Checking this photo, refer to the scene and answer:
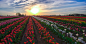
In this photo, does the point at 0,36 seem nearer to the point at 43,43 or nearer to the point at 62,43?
the point at 43,43

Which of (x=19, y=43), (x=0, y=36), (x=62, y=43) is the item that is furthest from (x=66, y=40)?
(x=0, y=36)

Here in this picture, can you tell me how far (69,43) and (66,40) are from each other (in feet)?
1.74

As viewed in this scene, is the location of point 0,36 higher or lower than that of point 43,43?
higher

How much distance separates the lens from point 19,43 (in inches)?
163

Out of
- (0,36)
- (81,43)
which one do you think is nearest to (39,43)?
(81,43)

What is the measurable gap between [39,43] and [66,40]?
2.03 meters

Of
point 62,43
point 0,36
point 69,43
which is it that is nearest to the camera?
point 69,43

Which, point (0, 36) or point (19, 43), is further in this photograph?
point (0, 36)

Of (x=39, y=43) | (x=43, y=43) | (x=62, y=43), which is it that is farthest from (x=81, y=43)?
(x=39, y=43)

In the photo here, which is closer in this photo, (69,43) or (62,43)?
(69,43)

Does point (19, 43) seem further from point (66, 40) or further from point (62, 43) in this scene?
point (66, 40)

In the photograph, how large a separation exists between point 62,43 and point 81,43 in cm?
124

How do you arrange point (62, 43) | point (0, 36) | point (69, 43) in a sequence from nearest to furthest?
1. point (69, 43)
2. point (62, 43)
3. point (0, 36)

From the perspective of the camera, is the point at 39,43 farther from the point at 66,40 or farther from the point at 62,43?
the point at 66,40
